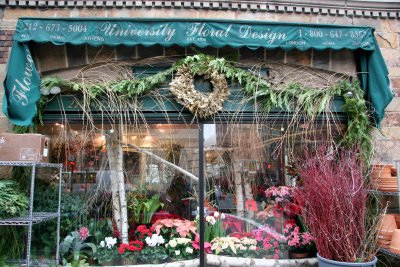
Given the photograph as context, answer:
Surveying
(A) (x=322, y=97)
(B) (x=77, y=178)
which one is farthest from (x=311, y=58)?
(B) (x=77, y=178)

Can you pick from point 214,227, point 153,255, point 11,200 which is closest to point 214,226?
point 214,227

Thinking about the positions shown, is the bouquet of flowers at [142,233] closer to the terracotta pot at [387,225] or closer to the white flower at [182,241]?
the white flower at [182,241]

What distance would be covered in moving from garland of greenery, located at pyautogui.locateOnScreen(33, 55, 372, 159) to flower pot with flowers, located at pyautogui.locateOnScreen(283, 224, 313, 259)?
1.50 m

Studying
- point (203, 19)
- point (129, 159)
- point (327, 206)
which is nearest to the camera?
point (327, 206)

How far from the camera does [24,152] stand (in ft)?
13.1

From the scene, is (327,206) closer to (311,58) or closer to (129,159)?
(311,58)

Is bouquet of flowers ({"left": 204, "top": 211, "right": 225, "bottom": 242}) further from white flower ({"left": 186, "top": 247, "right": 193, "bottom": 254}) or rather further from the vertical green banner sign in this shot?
the vertical green banner sign

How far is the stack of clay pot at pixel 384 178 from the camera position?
4.44 metres

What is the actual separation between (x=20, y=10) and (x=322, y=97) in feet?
15.6

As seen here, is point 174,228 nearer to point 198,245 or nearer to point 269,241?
point 198,245

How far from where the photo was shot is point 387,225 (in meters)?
4.40

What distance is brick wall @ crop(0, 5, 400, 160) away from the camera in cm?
491

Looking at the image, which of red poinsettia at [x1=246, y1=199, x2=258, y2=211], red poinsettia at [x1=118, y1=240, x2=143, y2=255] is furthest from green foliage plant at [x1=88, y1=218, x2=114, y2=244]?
red poinsettia at [x1=246, y1=199, x2=258, y2=211]

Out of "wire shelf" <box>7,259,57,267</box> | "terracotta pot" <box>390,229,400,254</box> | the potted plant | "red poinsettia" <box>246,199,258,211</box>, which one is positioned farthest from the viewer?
"red poinsettia" <box>246,199,258,211</box>
